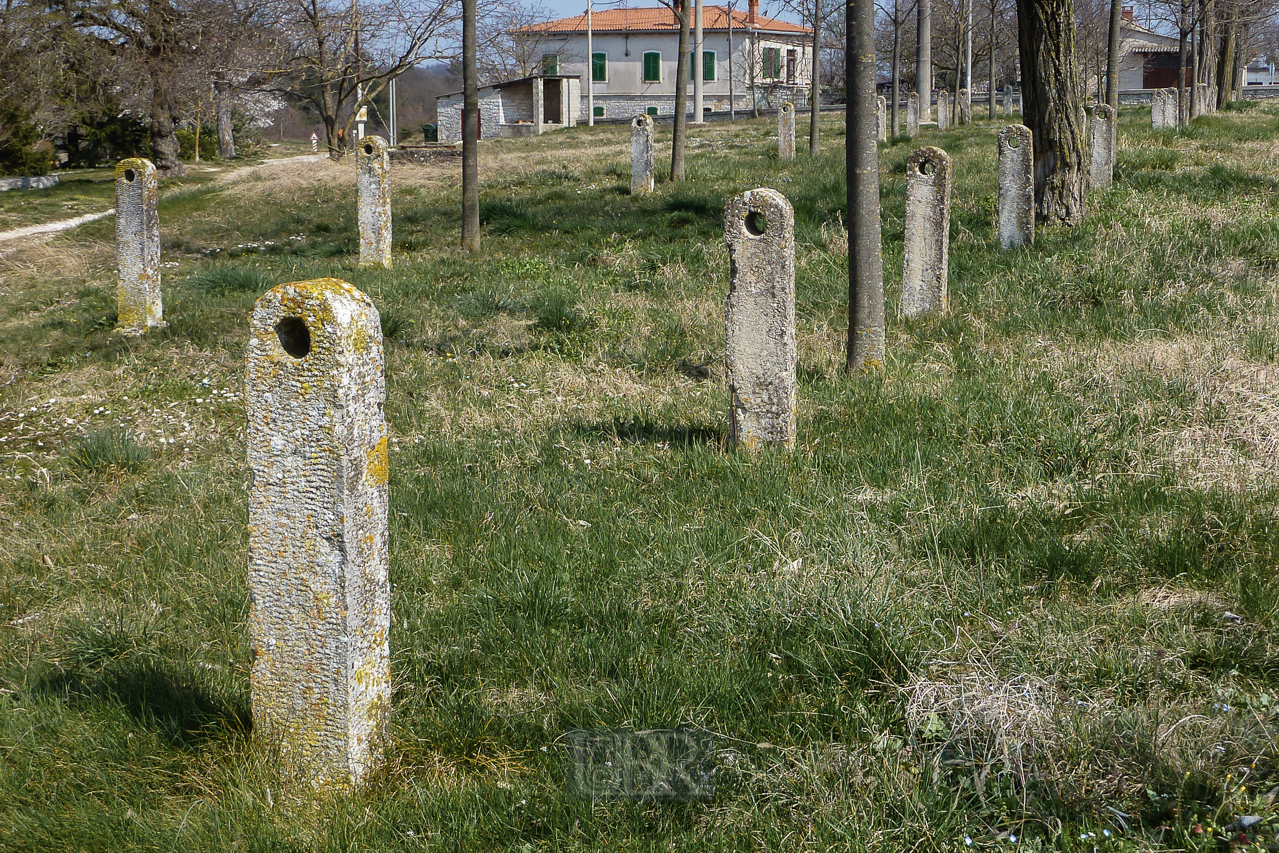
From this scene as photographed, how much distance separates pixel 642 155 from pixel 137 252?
9.03 metres

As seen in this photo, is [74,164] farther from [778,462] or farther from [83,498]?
[778,462]

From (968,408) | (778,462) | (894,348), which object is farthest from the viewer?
(894,348)

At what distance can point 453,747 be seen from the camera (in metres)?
2.79

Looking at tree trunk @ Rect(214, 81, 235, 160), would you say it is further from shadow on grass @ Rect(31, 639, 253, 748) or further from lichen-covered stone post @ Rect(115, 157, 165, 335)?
shadow on grass @ Rect(31, 639, 253, 748)

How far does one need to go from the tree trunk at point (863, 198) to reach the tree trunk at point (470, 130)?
22.9ft

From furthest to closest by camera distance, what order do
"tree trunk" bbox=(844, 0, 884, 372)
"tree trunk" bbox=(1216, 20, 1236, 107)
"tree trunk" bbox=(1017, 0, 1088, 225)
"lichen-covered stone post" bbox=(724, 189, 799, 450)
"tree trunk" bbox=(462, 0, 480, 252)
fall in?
"tree trunk" bbox=(1216, 20, 1236, 107)
"tree trunk" bbox=(462, 0, 480, 252)
"tree trunk" bbox=(1017, 0, 1088, 225)
"tree trunk" bbox=(844, 0, 884, 372)
"lichen-covered stone post" bbox=(724, 189, 799, 450)

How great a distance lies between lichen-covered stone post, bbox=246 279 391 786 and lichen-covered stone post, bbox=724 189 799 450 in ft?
8.82

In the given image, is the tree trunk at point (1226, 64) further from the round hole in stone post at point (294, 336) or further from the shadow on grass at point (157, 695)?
the shadow on grass at point (157, 695)

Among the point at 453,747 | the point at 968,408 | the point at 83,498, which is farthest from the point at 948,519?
the point at 83,498

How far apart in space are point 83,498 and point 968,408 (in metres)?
4.84

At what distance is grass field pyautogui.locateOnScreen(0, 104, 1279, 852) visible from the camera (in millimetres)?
2426

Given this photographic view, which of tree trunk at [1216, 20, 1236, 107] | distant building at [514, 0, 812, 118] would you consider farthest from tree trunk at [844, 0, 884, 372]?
distant building at [514, 0, 812, 118]

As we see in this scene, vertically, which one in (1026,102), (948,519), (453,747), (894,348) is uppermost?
(1026,102)

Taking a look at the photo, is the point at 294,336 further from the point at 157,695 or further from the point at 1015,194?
the point at 1015,194
